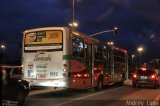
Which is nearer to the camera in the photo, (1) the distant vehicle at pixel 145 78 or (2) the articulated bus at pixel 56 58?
(2) the articulated bus at pixel 56 58

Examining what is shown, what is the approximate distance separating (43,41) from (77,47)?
1.90m

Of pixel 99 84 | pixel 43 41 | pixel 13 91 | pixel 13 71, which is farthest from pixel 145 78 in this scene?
pixel 13 91

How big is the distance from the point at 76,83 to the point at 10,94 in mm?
6485

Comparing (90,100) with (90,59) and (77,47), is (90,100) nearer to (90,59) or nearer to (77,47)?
(77,47)

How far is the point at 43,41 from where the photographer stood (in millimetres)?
21031

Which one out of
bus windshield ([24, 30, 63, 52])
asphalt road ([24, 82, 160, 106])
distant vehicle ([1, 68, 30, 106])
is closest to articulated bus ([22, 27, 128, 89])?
bus windshield ([24, 30, 63, 52])

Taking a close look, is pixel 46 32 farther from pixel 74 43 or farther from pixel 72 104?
pixel 72 104

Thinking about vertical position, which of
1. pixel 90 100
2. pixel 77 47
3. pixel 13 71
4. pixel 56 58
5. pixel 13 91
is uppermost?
pixel 77 47

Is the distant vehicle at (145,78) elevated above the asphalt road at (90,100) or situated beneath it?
elevated above

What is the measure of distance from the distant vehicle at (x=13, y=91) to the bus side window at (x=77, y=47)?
5283 millimetres

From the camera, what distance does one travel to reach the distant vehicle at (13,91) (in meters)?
14.5

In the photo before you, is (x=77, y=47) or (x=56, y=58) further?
(x=77, y=47)

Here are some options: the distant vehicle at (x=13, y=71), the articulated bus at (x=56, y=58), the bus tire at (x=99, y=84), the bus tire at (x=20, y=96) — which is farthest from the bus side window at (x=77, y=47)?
the bus tire at (x=20, y=96)

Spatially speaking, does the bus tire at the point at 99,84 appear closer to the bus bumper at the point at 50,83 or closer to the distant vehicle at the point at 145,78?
the distant vehicle at the point at 145,78
